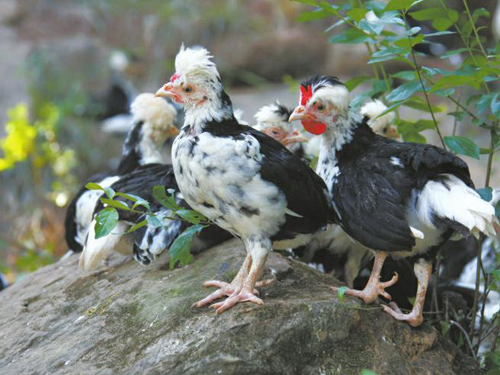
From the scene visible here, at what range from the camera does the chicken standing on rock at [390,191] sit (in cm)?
264

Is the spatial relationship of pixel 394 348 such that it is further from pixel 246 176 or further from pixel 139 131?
pixel 139 131

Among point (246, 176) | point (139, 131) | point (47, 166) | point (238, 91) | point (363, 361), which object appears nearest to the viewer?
point (363, 361)

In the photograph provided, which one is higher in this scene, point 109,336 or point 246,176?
point 246,176

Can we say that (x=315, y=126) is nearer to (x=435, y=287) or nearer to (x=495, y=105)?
(x=495, y=105)

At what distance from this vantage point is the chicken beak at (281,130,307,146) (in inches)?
150

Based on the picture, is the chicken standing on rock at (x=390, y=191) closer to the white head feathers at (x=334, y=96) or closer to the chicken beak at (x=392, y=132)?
the white head feathers at (x=334, y=96)

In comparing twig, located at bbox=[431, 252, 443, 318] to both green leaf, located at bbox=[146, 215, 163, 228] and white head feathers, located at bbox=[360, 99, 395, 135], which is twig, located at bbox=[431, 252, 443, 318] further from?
green leaf, located at bbox=[146, 215, 163, 228]

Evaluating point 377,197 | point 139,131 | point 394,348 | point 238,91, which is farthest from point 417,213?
point 238,91

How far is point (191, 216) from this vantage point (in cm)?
290

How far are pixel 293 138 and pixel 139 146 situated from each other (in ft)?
4.07

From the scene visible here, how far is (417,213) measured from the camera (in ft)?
9.05

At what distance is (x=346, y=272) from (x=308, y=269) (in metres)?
0.47

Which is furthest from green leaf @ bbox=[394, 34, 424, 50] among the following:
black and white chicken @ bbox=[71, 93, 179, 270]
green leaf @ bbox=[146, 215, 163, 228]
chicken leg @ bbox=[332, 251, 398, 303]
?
black and white chicken @ bbox=[71, 93, 179, 270]

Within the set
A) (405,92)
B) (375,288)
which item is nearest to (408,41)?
(405,92)
